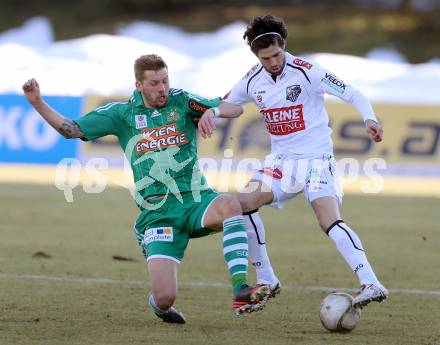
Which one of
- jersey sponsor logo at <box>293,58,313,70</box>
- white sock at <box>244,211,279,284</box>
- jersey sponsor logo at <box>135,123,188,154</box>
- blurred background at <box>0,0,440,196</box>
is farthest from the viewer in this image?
blurred background at <box>0,0,440,196</box>

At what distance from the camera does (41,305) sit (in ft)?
25.8

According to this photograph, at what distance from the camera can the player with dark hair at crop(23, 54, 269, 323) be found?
7.38 metres

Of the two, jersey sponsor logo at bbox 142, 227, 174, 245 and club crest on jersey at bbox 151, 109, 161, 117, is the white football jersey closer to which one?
club crest on jersey at bbox 151, 109, 161, 117

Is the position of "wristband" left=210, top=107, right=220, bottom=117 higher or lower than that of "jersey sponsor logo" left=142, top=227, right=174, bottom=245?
higher

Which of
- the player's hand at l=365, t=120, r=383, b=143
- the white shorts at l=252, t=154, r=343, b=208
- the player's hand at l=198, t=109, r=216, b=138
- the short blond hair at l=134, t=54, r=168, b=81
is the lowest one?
the white shorts at l=252, t=154, r=343, b=208

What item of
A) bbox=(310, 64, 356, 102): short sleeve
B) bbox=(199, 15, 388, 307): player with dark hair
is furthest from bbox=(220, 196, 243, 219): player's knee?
bbox=(310, 64, 356, 102): short sleeve

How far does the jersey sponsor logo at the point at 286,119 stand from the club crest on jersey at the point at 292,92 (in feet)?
0.20

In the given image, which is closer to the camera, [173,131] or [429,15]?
[173,131]

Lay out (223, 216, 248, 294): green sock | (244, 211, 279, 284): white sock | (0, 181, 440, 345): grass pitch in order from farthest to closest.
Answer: (244, 211, 279, 284): white sock → (223, 216, 248, 294): green sock → (0, 181, 440, 345): grass pitch

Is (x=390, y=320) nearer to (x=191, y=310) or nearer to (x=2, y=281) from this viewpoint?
(x=191, y=310)

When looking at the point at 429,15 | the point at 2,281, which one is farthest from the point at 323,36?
the point at 2,281

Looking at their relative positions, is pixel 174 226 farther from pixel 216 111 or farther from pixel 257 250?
pixel 216 111

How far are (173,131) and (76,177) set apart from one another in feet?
42.4

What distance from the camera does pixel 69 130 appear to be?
744 centimetres
